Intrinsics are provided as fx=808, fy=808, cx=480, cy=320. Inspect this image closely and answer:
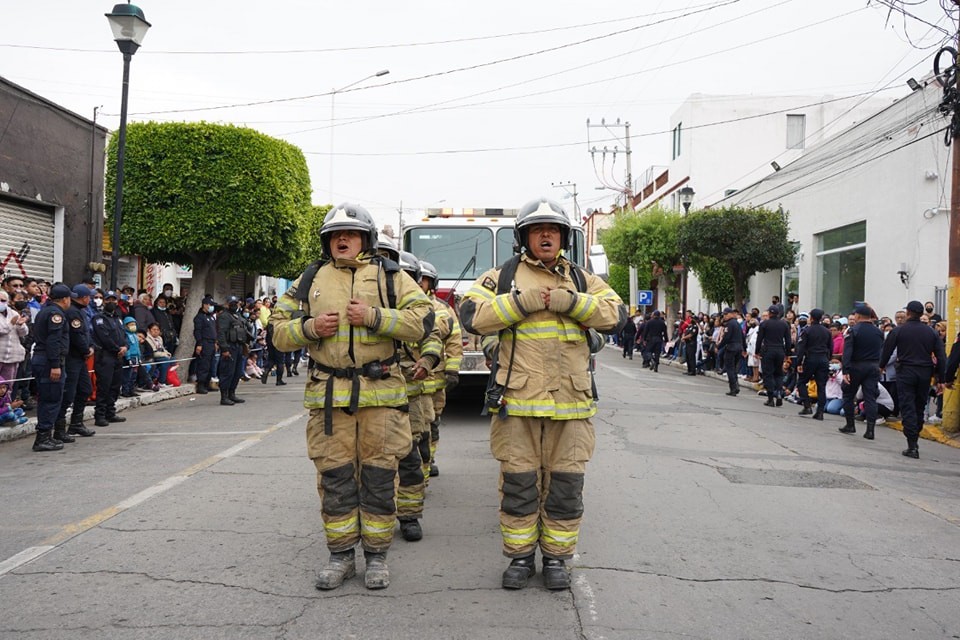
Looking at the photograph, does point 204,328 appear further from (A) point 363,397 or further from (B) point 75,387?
(A) point 363,397

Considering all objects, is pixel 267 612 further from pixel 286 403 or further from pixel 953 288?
pixel 953 288

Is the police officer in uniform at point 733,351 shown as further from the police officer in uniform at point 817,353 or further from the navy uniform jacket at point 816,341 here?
the navy uniform jacket at point 816,341

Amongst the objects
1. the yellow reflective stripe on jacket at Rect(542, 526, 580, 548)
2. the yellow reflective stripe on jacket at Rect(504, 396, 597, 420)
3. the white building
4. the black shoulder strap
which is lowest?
the yellow reflective stripe on jacket at Rect(542, 526, 580, 548)

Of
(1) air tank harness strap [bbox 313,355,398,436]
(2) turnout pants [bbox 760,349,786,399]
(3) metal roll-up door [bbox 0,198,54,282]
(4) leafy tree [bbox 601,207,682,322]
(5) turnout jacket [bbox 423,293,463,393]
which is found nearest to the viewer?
(1) air tank harness strap [bbox 313,355,398,436]

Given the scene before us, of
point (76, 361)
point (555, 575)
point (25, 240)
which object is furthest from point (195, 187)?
point (555, 575)

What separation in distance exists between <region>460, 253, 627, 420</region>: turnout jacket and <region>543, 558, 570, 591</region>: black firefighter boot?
0.77m

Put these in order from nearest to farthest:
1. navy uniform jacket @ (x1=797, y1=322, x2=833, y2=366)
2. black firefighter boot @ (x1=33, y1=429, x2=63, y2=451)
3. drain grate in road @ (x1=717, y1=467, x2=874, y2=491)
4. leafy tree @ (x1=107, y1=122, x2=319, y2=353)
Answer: drain grate in road @ (x1=717, y1=467, x2=874, y2=491) < black firefighter boot @ (x1=33, y1=429, x2=63, y2=451) < navy uniform jacket @ (x1=797, y1=322, x2=833, y2=366) < leafy tree @ (x1=107, y1=122, x2=319, y2=353)

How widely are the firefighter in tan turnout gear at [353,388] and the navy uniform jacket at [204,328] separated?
991cm

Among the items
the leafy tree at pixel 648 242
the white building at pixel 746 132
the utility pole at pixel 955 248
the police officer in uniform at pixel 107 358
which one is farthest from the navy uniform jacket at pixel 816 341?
the white building at pixel 746 132

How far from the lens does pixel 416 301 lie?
4.55 metres

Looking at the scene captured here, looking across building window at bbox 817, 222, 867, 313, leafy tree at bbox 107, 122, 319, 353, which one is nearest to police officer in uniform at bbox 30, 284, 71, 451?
leafy tree at bbox 107, 122, 319, 353

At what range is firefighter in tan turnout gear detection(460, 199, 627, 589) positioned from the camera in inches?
168

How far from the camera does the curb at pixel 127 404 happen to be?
9.41m

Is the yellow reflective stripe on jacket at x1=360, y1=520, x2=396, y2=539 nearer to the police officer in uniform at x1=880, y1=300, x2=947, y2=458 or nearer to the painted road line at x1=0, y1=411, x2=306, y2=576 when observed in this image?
the painted road line at x1=0, y1=411, x2=306, y2=576
